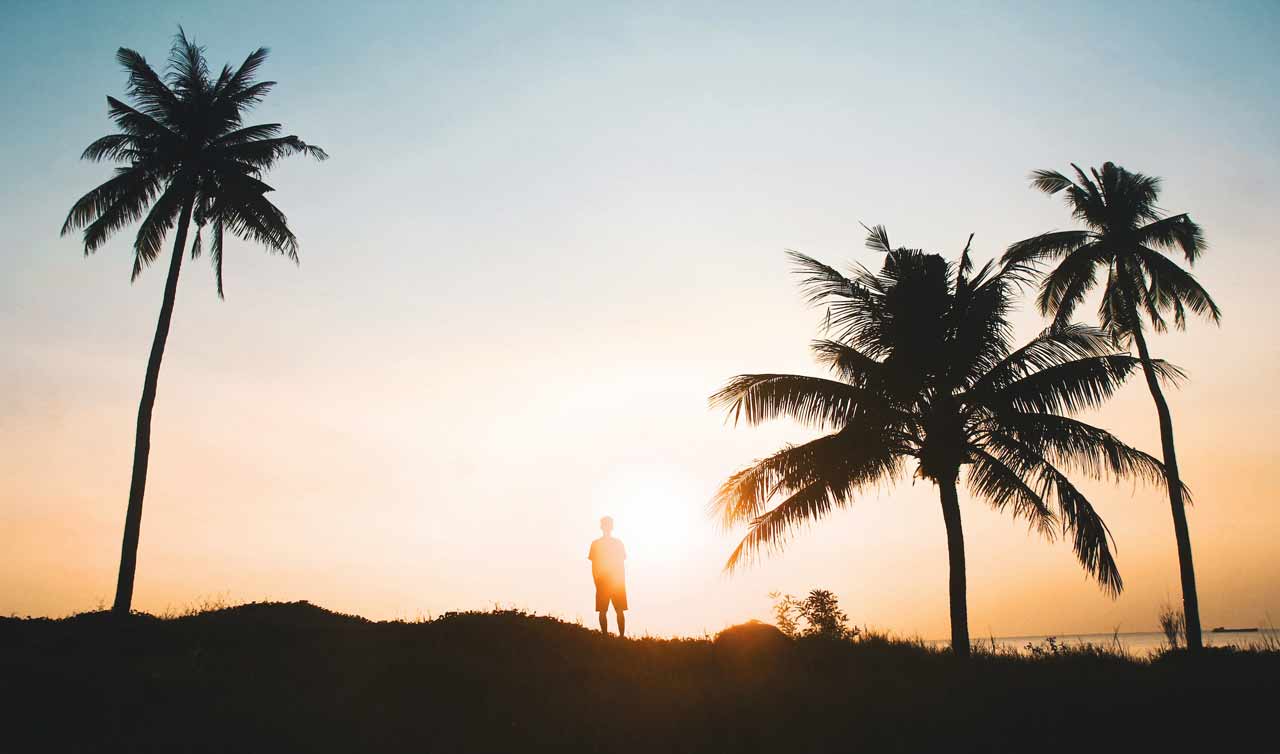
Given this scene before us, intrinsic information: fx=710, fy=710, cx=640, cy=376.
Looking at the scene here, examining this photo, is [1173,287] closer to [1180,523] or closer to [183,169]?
[1180,523]

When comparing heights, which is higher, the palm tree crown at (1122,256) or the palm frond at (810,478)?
the palm tree crown at (1122,256)

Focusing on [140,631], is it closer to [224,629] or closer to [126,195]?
[224,629]

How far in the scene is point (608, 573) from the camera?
14.8m

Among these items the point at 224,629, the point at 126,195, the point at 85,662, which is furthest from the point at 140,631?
the point at 126,195

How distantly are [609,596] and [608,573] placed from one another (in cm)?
57

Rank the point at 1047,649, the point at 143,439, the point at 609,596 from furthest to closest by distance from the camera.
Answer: the point at 143,439 < the point at 609,596 < the point at 1047,649

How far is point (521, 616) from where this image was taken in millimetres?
15234

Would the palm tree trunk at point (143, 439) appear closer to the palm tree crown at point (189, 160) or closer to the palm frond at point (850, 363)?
the palm tree crown at point (189, 160)

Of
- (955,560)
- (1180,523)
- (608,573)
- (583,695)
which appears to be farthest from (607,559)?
(1180,523)

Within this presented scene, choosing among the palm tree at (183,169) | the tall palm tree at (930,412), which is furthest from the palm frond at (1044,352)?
the palm tree at (183,169)

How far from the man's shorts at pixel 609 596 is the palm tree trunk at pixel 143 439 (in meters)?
11.0

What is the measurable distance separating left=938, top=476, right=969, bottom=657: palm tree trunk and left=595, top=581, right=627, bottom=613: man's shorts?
21.8 feet

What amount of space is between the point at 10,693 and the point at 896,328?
16.2 m

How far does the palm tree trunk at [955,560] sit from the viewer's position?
14461 millimetres
